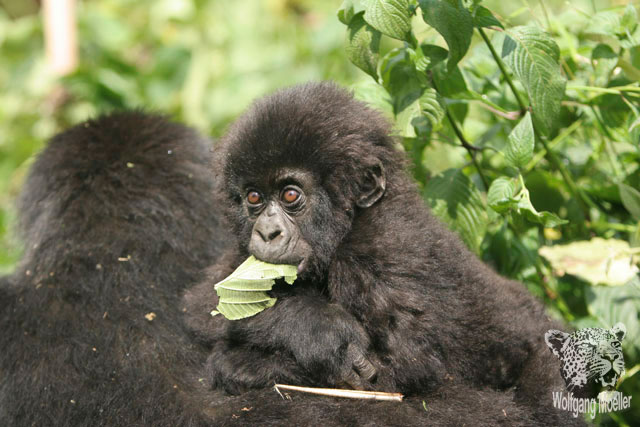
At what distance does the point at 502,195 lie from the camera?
2.72 meters

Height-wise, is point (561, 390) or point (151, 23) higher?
point (151, 23)

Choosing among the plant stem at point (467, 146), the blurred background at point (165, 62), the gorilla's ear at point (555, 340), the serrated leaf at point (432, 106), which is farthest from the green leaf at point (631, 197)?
the blurred background at point (165, 62)

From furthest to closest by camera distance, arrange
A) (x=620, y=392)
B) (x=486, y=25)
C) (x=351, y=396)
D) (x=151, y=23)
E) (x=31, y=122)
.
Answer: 1. (x=151, y=23)
2. (x=31, y=122)
3. (x=620, y=392)
4. (x=486, y=25)
5. (x=351, y=396)

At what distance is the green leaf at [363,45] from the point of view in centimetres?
268

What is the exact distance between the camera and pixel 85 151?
10.7 feet

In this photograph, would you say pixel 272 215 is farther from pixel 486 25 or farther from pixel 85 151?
pixel 85 151

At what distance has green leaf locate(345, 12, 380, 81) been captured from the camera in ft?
8.79

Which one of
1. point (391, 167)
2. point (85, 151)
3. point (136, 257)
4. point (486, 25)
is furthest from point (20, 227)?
point (486, 25)

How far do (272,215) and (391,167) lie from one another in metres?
0.47

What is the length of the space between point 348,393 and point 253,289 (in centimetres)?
45

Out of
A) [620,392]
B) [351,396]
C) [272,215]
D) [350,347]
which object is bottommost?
[620,392]

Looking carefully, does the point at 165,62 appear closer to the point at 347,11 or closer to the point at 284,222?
the point at 347,11

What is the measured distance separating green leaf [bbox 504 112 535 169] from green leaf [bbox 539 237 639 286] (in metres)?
0.58

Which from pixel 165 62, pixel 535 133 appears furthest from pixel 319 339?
pixel 165 62
